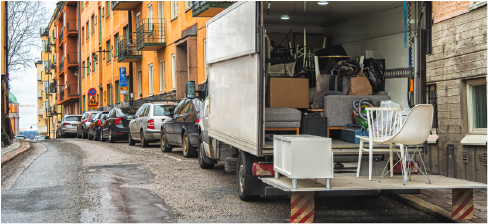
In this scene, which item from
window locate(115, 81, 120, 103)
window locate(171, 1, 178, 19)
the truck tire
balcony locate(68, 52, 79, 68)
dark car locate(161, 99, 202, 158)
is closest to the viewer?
the truck tire

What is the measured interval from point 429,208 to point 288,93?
2.73 metres

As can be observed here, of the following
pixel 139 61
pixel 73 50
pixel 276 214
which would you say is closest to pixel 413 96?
pixel 276 214

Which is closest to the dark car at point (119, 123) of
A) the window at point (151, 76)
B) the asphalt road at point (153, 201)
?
the window at point (151, 76)

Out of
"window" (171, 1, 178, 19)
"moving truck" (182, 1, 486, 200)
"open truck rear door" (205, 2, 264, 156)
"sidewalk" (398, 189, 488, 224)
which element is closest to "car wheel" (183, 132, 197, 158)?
"moving truck" (182, 1, 486, 200)

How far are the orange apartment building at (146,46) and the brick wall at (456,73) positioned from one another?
10.7 metres

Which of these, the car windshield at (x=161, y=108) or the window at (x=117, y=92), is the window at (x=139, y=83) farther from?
the car windshield at (x=161, y=108)

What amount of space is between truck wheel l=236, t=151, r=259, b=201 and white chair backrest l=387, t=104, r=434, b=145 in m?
2.01

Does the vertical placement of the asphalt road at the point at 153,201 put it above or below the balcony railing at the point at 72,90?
below

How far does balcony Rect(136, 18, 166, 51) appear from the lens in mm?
29266

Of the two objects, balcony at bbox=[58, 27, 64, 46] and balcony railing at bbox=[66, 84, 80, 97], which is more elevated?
balcony at bbox=[58, 27, 64, 46]

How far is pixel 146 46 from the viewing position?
29469 millimetres

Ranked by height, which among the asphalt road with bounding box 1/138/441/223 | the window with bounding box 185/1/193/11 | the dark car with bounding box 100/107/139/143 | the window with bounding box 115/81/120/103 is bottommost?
the asphalt road with bounding box 1/138/441/223

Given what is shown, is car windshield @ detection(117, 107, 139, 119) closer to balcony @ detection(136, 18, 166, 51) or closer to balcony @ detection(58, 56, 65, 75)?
balcony @ detection(136, 18, 166, 51)

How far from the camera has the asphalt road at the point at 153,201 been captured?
7.02 metres
